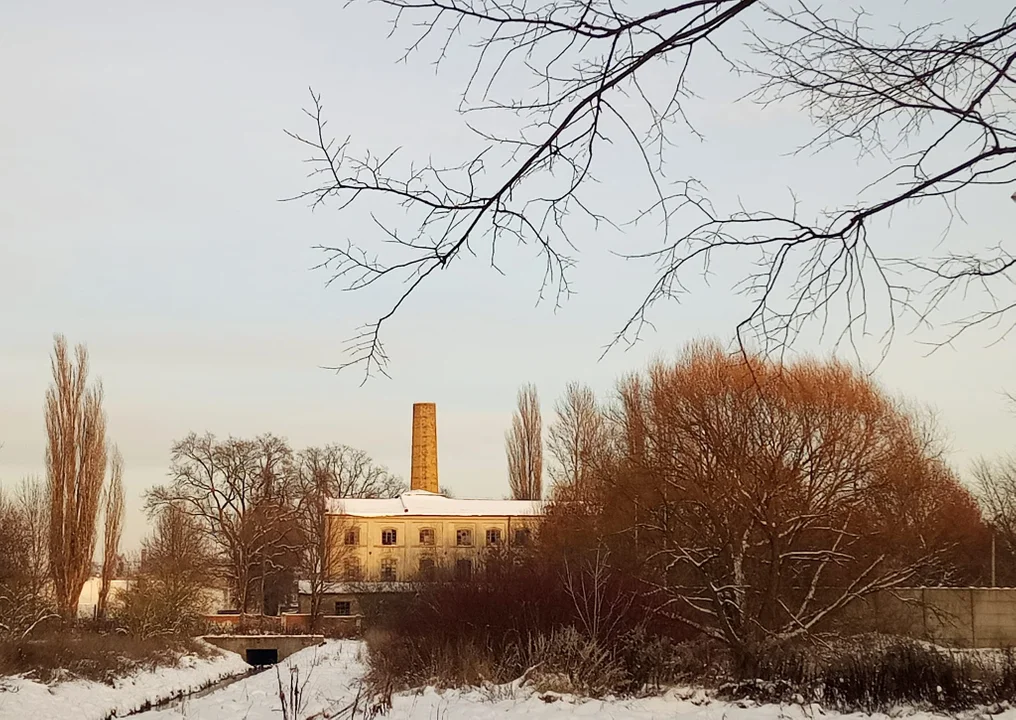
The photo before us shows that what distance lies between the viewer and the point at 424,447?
67562 mm

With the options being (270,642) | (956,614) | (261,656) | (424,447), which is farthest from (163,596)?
(424,447)

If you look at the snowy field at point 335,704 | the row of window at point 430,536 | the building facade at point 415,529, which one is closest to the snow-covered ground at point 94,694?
the snowy field at point 335,704

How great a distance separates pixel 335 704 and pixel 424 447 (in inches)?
2172

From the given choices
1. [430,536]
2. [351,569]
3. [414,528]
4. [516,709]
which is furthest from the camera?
[430,536]

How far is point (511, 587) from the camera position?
66.3 ft

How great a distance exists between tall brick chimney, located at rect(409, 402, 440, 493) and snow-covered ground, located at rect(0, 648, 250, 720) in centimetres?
3527

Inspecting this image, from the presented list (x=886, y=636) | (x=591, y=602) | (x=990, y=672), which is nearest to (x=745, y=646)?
(x=591, y=602)

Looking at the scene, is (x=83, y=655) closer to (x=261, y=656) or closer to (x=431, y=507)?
(x=261, y=656)

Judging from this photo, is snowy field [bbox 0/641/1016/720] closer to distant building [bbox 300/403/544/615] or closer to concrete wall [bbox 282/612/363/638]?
concrete wall [bbox 282/612/363/638]

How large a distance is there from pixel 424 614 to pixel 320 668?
884cm

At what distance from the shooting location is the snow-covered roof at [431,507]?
60219 millimetres

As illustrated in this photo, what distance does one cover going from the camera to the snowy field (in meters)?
13.4

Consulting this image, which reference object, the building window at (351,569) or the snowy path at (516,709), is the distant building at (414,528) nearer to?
the building window at (351,569)

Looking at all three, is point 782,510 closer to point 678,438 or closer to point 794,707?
point 678,438
